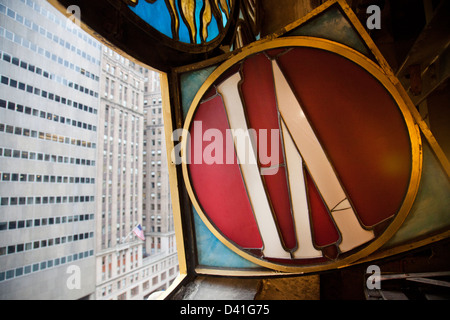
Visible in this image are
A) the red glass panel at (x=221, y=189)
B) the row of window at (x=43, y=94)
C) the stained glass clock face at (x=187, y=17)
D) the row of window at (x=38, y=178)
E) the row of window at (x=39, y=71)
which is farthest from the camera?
the row of window at (x=38, y=178)

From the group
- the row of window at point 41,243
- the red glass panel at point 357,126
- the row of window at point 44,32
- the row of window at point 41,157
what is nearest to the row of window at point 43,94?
the row of window at point 41,157

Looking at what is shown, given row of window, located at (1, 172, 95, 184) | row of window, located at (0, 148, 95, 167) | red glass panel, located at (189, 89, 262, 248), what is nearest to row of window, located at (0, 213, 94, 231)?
row of window, located at (1, 172, 95, 184)

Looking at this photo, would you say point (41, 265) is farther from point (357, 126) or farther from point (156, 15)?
point (357, 126)

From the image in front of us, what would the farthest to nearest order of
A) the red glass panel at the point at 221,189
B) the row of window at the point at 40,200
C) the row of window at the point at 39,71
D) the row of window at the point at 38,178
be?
the row of window at the point at 38,178 → the row of window at the point at 39,71 → the row of window at the point at 40,200 → the red glass panel at the point at 221,189

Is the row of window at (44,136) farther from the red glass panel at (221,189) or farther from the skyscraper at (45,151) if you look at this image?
the red glass panel at (221,189)

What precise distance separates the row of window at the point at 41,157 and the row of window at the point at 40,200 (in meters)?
4.42

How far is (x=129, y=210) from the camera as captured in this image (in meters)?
44.2

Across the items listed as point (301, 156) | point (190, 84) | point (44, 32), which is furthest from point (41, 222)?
point (301, 156)

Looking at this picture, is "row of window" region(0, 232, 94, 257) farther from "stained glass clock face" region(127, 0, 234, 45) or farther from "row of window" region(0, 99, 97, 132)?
"stained glass clock face" region(127, 0, 234, 45)

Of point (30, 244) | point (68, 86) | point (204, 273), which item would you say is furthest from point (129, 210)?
point (204, 273)

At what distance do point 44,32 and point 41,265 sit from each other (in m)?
28.1

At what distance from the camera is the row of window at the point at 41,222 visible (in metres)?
23.8

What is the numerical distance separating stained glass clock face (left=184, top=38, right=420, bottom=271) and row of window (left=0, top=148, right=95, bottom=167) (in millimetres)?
30521
